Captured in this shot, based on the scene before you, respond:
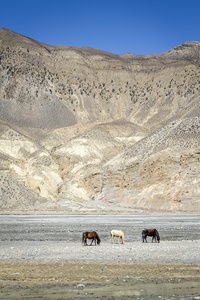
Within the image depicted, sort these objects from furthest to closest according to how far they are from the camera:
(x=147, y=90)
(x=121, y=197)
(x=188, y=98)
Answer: (x=147, y=90) < (x=188, y=98) < (x=121, y=197)

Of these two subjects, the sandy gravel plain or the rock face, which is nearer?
the sandy gravel plain

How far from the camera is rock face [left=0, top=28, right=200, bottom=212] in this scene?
59.0 meters

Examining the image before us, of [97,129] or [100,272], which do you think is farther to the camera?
[97,129]

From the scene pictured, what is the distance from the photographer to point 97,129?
90.9 metres

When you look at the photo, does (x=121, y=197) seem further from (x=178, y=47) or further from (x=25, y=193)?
(x=178, y=47)

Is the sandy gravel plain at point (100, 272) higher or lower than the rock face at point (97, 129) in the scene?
lower

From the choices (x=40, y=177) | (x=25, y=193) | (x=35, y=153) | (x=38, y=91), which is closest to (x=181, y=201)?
(x=25, y=193)

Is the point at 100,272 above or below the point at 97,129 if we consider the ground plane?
below

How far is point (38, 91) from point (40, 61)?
1618 cm

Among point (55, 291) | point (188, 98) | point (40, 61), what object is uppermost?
point (40, 61)

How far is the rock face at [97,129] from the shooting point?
2324 inches

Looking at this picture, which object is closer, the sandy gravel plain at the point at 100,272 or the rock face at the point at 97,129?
the sandy gravel plain at the point at 100,272

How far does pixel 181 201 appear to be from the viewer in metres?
56.2

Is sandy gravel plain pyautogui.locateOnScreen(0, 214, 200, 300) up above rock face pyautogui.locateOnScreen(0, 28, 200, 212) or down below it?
below
